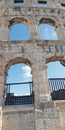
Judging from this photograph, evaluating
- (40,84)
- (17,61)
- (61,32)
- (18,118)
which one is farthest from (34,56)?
(18,118)

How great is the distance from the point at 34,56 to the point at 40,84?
2082mm

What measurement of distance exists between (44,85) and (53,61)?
2.58 m

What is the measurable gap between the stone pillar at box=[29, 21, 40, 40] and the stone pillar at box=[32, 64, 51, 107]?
275 centimetres

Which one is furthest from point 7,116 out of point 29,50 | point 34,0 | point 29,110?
point 34,0

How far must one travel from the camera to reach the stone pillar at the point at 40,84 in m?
9.43

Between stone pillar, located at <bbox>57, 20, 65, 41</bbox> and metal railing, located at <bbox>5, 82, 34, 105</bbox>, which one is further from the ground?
stone pillar, located at <bbox>57, 20, 65, 41</bbox>

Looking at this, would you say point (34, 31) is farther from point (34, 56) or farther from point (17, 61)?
point (17, 61)

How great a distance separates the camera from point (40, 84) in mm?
9914

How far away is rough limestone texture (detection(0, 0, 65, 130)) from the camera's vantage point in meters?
8.77

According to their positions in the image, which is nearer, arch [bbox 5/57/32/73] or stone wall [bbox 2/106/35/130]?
stone wall [bbox 2/106/35/130]

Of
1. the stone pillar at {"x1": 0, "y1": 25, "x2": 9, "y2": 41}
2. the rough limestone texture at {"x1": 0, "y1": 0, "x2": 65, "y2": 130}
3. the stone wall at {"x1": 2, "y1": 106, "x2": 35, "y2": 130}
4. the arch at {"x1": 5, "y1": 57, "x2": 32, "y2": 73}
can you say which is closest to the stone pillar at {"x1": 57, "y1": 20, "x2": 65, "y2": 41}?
the rough limestone texture at {"x1": 0, "y1": 0, "x2": 65, "y2": 130}

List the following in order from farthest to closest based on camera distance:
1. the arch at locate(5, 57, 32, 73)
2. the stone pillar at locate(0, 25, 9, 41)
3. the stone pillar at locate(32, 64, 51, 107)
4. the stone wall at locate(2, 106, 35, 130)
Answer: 1. the stone pillar at locate(0, 25, 9, 41)
2. the arch at locate(5, 57, 32, 73)
3. the stone pillar at locate(32, 64, 51, 107)
4. the stone wall at locate(2, 106, 35, 130)

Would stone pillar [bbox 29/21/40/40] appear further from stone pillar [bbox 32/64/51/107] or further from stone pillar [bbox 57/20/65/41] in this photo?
stone pillar [bbox 32/64/51/107]

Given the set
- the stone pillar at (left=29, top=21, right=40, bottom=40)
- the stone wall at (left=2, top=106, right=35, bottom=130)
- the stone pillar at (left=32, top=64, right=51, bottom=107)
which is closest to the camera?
the stone wall at (left=2, top=106, right=35, bottom=130)
